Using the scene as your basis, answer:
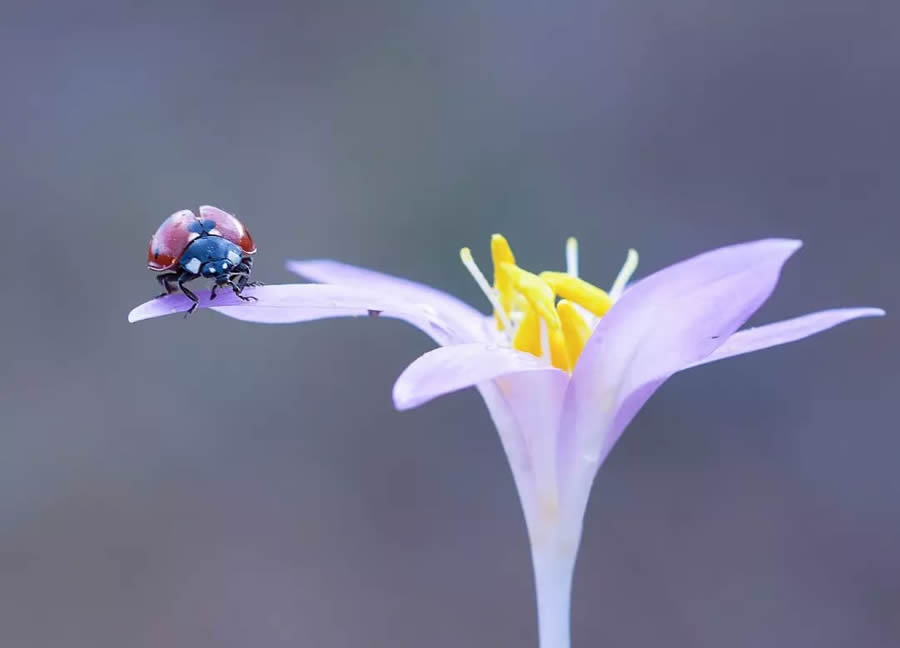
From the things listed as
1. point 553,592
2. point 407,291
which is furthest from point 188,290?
point 553,592

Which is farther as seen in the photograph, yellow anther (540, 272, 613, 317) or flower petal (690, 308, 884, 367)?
yellow anther (540, 272, 613, 317)

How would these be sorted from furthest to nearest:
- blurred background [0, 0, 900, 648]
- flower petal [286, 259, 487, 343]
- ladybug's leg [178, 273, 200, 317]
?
blurred background [0, 0, 900, 648]
flower petal [286, 259, 487, 343]
ladybug's leg [178, 273, 200, 317]

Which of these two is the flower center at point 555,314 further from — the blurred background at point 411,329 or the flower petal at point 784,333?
the blurred background at point 411,329

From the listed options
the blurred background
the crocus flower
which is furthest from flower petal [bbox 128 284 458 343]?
the blurred background

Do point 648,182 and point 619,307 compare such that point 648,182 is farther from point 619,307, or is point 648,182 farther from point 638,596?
point 619,307

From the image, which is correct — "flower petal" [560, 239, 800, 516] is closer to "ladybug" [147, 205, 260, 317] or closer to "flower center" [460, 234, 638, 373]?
"flower center" [460, 234, 638, 373]

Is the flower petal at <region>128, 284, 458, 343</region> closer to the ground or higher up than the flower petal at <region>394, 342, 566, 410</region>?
higher up

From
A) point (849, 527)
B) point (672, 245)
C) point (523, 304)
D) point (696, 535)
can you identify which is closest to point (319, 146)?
point (672, 245)
